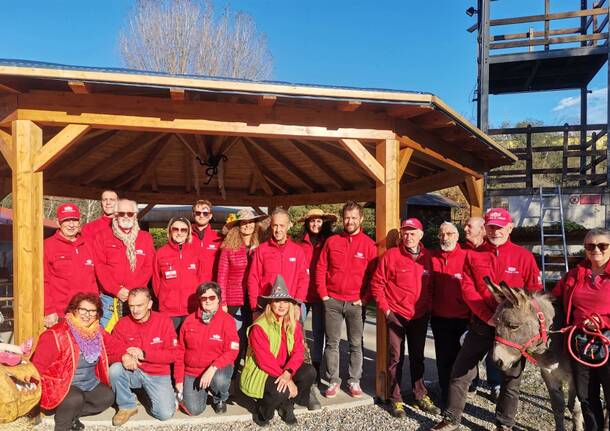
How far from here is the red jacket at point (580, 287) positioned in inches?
144

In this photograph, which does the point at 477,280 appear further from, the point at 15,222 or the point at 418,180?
the point at 418,180

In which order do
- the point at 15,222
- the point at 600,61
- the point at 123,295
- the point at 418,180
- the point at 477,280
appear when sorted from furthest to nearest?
the point at 600,61 < the point at 418,180 < the point at 123,295 < the point at 15,222 < the point at 477,280

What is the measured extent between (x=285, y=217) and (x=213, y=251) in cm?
98

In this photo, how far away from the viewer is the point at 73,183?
9.86 meters

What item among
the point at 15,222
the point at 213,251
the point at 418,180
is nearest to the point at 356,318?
the point at 213,251

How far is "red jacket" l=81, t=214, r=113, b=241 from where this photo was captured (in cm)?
501

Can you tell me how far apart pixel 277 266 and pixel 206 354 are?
115 centimetres

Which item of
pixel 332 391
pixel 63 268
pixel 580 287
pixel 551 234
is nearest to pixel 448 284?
pixel 580 287

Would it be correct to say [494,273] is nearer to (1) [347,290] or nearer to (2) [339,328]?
(1) [347,290]

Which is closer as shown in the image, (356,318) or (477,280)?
(477,280)

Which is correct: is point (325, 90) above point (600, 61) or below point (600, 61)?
below

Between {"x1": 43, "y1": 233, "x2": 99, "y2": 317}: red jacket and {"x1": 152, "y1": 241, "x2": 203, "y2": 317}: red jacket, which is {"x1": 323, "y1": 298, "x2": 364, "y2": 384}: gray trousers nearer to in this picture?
{"x1": 152, "y1": 241, "x2": 203, "y2": 317}: red jacket

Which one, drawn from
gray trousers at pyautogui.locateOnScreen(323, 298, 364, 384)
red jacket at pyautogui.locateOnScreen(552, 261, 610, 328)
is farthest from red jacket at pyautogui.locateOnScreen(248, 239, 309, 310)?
red jacket at pyautogui.locateOnScreen(552, 261, 610, 328)

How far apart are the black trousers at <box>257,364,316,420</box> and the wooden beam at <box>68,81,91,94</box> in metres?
3.28
